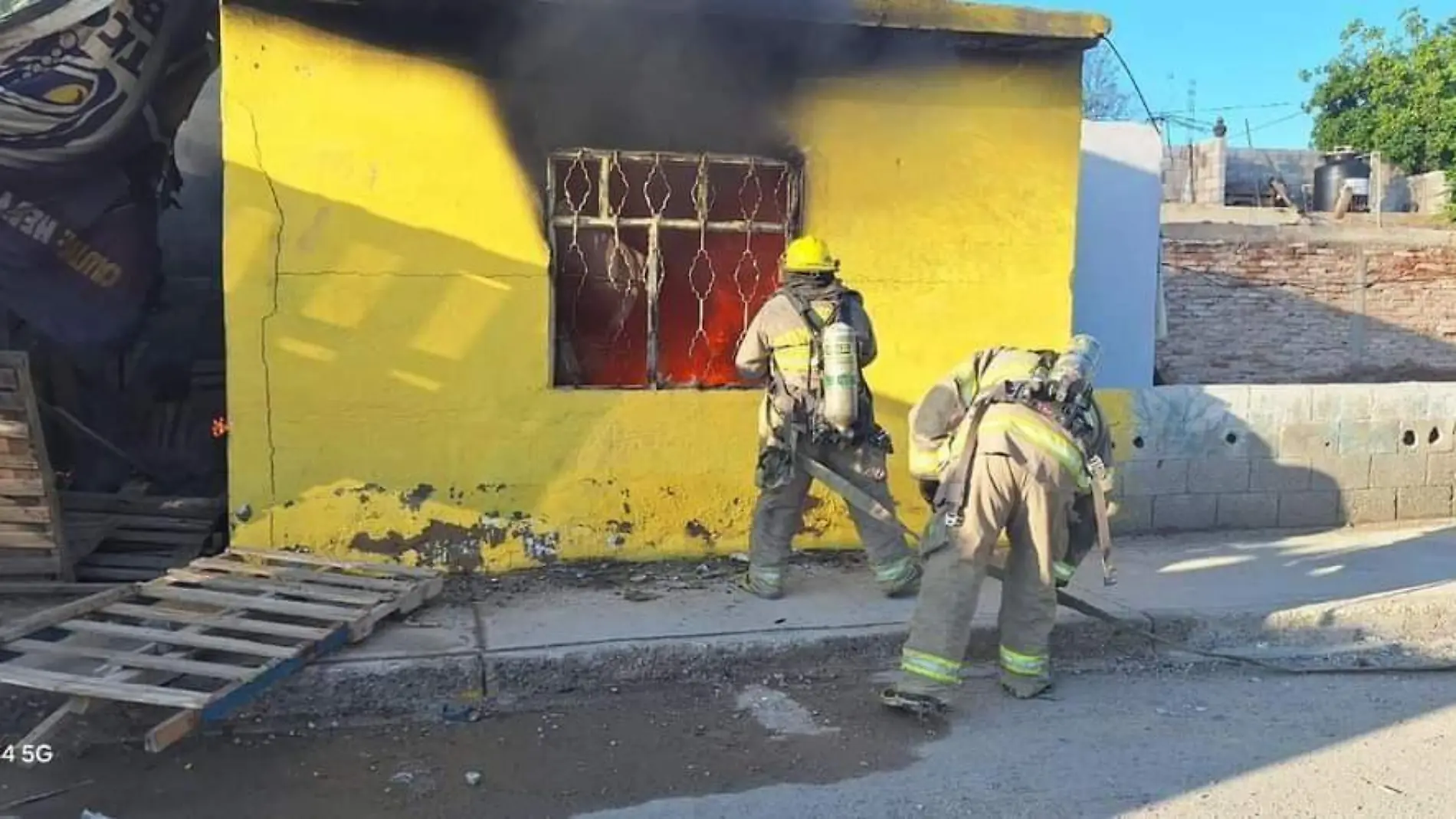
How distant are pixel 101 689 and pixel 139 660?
1.06 feet

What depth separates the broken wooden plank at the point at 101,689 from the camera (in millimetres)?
3562

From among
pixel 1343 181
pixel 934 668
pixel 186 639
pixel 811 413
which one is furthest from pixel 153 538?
pixel 1343 181

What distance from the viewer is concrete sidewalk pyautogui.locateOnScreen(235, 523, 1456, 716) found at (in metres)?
4.50

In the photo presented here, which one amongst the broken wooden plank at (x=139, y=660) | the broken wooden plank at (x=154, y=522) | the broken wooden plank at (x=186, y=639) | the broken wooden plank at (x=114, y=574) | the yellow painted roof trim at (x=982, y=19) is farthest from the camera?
the yellow painted roof trim at (x=982, y=19)

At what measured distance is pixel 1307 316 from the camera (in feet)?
46.8

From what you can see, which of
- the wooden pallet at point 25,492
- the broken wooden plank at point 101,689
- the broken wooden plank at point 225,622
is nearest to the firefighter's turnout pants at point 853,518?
the broken wooden plank at point 225,622

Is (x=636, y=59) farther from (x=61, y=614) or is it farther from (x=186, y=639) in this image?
(x=61, y=614)

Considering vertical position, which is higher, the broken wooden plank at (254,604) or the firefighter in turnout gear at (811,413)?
the firefighter in turnout gear at (811,413)

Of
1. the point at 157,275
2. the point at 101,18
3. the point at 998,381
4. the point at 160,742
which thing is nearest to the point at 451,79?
the point at 101,18

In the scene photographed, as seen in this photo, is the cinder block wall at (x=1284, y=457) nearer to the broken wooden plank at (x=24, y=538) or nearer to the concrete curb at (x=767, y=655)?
the concrete curb at (x=767, y=655)

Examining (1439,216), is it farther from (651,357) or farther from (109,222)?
(109,222)

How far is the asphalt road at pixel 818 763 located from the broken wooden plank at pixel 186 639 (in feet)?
1.06

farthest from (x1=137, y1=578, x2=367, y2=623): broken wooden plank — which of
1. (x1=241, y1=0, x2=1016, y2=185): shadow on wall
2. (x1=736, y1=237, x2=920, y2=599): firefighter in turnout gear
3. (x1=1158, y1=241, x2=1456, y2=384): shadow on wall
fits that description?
(x1=1158, y1=241, x2=1456, y2=384): shadow on wall

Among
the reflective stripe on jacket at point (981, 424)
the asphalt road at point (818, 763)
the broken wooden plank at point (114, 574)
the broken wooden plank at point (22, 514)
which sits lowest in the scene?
the asphalt road at point (818, 763)
